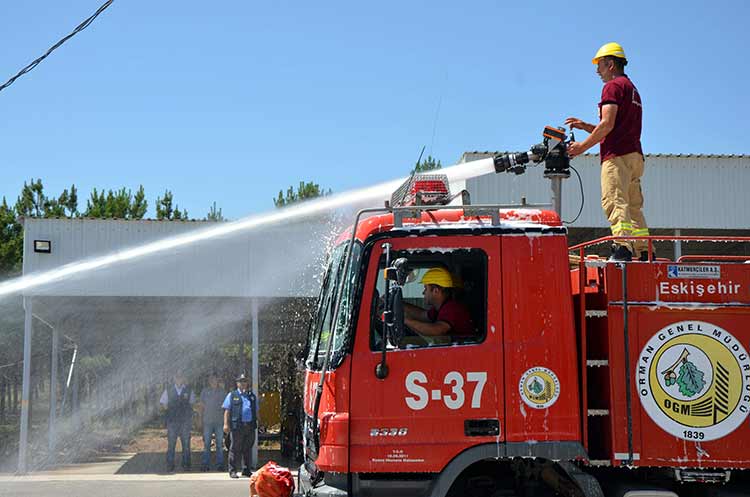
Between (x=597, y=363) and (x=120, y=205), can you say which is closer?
(x=597, y=363)

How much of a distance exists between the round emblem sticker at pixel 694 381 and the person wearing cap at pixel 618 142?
126cm

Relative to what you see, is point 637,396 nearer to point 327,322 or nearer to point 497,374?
point 497,374

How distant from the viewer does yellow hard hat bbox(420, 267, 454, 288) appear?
18.1 ft

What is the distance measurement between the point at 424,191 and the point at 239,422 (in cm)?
933

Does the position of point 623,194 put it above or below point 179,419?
above

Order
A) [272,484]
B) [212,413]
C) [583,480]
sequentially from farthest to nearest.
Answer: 1. [212,413]
2. [583,480]
3. [272,484]

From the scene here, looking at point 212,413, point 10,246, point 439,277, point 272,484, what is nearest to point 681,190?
point 212,413

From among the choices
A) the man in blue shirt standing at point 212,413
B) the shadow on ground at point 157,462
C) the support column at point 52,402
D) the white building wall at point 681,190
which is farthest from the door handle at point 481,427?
the support column at point 52,402

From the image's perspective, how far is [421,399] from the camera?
17.0 feet

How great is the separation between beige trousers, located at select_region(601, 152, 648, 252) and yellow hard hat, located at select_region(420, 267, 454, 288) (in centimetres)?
161

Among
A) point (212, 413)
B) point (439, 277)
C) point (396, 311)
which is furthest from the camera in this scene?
point (212, 413)

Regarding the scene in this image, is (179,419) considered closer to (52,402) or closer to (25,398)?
(25,398)

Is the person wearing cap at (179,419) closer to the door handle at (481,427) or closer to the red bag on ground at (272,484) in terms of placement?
the red bag on ground at (272,484)

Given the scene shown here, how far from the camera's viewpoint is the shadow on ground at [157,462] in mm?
16156
